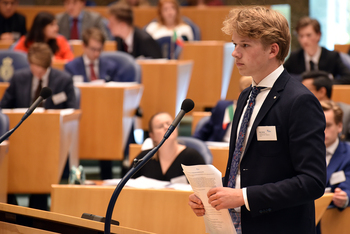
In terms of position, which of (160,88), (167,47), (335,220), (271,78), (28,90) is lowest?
(335,220)

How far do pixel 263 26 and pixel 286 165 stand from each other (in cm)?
38

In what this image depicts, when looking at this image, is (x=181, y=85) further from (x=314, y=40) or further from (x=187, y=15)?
(x=187, y=15)

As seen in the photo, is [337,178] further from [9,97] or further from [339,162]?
[9,97]

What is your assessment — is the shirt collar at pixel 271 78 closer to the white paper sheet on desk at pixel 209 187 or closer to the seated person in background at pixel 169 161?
the white paper sheet on desk at pixel 209 187

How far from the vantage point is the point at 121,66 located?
4426 mm

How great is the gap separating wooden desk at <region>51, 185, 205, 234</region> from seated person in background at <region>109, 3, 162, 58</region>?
125 inches

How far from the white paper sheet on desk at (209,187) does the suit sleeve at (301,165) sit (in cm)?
11

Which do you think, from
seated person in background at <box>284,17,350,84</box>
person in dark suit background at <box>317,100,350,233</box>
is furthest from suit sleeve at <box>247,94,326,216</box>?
seated person in background at <box>284,17,350,84</box>

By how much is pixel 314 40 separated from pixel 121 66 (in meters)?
1.82

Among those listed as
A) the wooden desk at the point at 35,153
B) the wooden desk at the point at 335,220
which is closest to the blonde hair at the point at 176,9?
the wooden desk at the point at 35,153

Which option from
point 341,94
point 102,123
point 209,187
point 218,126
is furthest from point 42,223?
point 341,94

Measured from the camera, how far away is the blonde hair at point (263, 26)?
49.1 inches

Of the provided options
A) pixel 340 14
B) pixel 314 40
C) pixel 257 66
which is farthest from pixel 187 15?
pixel 257 66

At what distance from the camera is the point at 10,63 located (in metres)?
4.43
